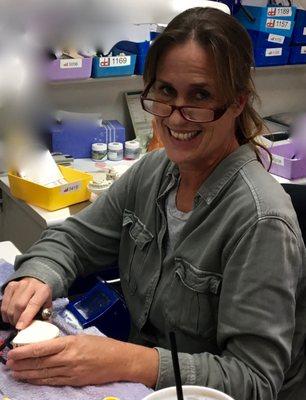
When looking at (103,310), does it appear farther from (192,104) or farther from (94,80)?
(94,80)

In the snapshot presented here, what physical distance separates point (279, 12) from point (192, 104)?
1.67 meters

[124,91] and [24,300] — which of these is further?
[124,91]

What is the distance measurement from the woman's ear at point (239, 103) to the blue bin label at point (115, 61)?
1.18 m

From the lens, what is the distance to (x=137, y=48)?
2352 mm

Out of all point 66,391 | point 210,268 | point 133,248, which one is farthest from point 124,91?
point 66,391

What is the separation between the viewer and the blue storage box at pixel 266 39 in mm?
2598

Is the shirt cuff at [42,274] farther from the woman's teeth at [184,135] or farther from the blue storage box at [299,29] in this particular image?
the blue storage box at [299,29]

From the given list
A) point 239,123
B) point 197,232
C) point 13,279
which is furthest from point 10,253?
point 239,123

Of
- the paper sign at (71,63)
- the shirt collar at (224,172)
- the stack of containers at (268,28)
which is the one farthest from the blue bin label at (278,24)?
the shirt collar at (224,172)

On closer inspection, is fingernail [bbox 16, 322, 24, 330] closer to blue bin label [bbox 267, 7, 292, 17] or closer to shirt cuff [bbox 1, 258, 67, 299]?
shirt cuff [bbox 1, 258, 67, 299]

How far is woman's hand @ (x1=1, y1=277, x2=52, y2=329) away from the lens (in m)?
1.11

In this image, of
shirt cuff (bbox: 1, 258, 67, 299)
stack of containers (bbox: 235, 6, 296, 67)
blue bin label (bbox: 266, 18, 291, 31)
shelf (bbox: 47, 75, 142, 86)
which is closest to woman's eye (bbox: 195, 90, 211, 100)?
shirt cuff (bbox: 1, 258, 67, 299)

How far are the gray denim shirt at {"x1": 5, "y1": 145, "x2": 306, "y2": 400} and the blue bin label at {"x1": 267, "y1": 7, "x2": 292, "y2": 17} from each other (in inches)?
57.8

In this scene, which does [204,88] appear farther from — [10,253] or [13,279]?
[10,253]
